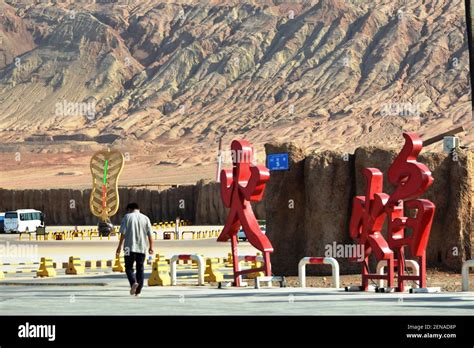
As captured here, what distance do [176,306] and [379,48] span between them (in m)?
179

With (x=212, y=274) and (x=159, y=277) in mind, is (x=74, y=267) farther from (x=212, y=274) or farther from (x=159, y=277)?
(x=159, y=277)

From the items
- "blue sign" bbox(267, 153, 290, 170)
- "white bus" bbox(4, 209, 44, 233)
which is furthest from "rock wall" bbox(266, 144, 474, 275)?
"white bus" bbox(4, 209, 44, 233)

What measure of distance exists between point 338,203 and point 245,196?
5389 millimetres

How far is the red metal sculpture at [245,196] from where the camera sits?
22.4 meters

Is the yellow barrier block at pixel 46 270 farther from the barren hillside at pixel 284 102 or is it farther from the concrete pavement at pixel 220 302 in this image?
the barren hillside at pixel 284 102

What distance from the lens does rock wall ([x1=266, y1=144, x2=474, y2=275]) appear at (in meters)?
27.2

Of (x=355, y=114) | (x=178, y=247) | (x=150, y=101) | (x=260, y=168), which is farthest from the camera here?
(x=150, y=101)

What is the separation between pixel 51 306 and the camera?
1680 cm

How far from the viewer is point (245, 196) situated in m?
22.7

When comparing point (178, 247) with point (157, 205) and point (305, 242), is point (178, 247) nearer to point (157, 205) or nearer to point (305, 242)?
point (305, 242)

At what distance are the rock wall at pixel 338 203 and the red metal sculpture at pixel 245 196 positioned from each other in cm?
470

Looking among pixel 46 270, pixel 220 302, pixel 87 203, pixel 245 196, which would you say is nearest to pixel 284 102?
pixel 87 203

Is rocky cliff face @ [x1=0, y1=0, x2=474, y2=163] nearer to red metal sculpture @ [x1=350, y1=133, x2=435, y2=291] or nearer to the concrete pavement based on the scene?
red metal sculpture @ [x1=350, y1=133, x2=435, y2=291]
